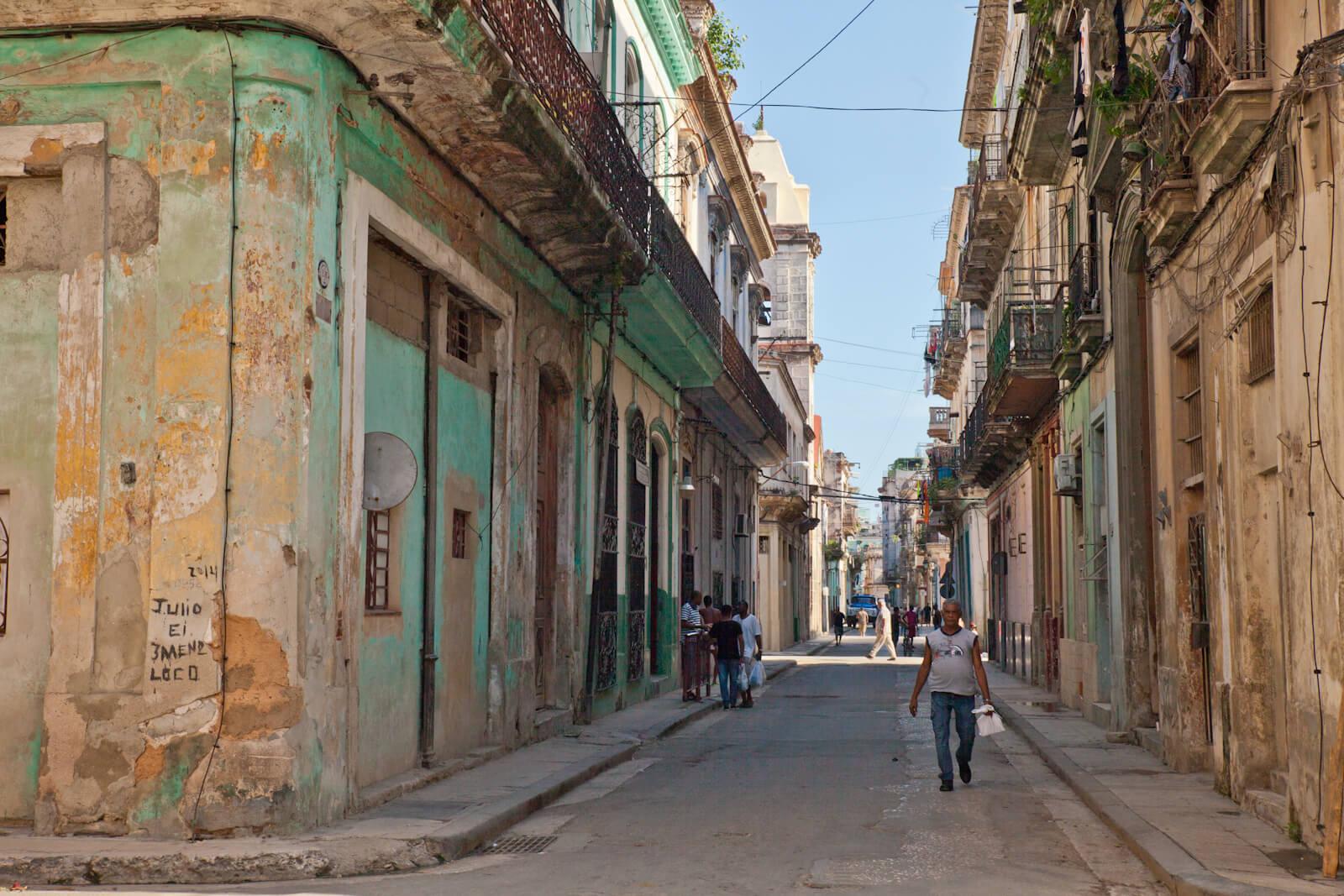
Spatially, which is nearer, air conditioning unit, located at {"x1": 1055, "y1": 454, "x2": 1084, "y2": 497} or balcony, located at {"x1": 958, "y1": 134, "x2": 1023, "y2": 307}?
air conditioning unit, located at {"x1": 1055, "y1": 454, "x2": 1084, "y2": 497}

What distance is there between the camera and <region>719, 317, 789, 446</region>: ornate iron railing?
26672 millimetres

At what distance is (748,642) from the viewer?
22453 millimetres

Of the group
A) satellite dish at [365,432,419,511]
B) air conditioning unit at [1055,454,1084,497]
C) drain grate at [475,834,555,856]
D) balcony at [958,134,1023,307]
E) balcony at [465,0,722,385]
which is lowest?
drain grate at [475,834,555,856]

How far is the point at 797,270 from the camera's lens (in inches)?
2208

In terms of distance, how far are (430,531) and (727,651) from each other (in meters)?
9.52

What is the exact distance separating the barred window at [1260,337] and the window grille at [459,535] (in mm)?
6319

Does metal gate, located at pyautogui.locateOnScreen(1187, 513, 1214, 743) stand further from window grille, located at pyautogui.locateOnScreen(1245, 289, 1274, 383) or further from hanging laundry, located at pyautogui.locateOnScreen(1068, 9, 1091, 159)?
hanging laundry, located at pyautogui.locateOnScreen(1068, 9, 1091, 159)

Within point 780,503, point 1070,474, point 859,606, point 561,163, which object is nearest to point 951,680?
point 561,163

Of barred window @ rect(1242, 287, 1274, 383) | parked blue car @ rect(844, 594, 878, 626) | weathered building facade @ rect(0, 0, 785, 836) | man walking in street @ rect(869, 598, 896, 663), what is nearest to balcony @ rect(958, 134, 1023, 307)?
man walking in street @ rect(869, 598, 896, 663)

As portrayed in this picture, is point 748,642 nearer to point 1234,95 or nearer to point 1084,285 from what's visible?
point 1084,285

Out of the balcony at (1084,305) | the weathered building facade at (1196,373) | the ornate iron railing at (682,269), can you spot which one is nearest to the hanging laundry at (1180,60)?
the weathered building facade at (1196,373)

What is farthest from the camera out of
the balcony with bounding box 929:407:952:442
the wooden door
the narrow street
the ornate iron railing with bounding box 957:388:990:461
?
the balcony with bounding box 929:407:952:442

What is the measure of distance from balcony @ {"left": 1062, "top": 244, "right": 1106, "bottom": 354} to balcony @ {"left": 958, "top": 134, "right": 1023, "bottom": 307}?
7.56 m

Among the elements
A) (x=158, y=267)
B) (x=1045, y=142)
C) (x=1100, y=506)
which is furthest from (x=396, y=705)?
(x=1045, y=142)
